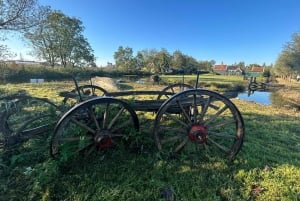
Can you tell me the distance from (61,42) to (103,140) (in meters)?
35.7

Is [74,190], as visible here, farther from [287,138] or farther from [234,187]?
[287,138]

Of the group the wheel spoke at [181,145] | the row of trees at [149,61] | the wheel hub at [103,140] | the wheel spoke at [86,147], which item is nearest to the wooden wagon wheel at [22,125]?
the wheel spoke at [86,147]

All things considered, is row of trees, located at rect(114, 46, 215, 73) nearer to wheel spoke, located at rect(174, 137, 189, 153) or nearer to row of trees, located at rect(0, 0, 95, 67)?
row of trees, located at rect(0, 0, 95, 67)

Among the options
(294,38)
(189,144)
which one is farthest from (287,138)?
(294,38)

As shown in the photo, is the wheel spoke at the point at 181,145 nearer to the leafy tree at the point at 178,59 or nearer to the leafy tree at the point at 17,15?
the leafy tree at the point at 17,15

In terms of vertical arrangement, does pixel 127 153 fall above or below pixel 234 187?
above

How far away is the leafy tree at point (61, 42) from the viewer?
32.6 m

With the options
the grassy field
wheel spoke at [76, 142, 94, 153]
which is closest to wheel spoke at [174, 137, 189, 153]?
the grassy field

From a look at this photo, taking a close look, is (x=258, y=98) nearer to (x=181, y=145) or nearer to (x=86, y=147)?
(x=181, y=145)

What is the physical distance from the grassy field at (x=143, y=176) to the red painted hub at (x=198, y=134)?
43 cm

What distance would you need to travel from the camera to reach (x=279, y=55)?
1483 inches

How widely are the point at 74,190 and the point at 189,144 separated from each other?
2293 mm

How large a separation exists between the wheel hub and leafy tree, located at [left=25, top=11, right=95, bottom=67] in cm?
3431

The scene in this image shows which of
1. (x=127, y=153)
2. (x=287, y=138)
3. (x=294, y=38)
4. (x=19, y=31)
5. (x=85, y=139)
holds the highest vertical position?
(x=294, y=38)
